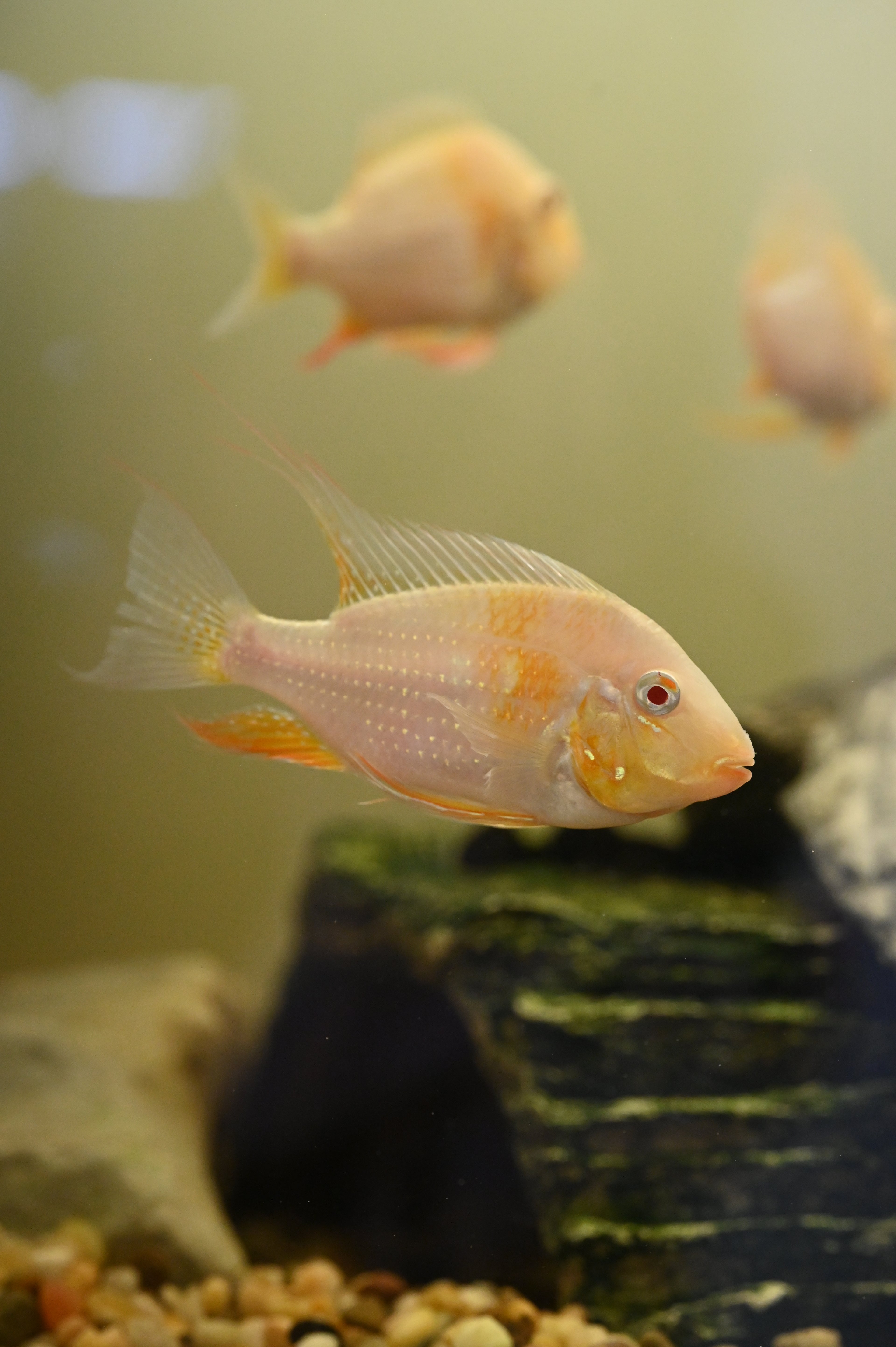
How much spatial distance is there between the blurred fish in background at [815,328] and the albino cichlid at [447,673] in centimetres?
103

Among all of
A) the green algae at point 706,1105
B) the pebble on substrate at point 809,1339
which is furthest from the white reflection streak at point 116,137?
the pebble on substrate at point 809,1339

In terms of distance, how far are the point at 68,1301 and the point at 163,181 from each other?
1.72 meters

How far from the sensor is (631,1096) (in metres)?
1.29

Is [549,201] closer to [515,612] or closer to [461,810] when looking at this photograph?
[515,612]

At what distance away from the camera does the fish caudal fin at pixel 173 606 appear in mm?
664

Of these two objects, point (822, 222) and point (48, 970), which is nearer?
point (822, 222)

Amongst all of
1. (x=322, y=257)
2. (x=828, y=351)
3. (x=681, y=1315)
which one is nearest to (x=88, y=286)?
(x=322, y=257)

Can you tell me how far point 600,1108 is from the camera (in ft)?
4.18

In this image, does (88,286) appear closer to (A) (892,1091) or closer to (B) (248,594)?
(B) (248,594)

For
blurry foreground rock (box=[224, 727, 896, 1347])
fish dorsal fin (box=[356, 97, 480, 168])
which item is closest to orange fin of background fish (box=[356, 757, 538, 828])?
blurry foreground rock (box=[224, 727, 896, 1347])

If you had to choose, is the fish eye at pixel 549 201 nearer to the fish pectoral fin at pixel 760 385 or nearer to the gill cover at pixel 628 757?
the fish pectoral fin at pixel 760 385

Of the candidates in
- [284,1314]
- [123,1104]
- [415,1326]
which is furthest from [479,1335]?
[123,1104]

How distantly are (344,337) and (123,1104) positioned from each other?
1274mm

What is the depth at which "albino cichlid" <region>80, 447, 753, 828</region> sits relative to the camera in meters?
0.52
